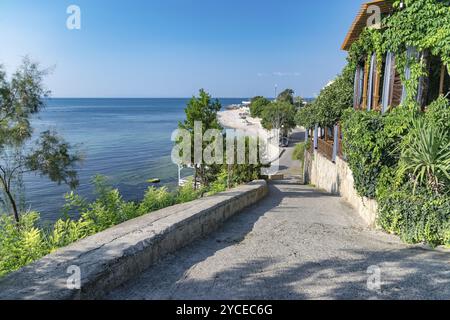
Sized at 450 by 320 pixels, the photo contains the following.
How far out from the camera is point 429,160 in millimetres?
5965

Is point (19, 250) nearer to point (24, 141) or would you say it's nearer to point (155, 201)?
point (155, 201)

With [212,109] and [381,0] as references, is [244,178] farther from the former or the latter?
[381,0]

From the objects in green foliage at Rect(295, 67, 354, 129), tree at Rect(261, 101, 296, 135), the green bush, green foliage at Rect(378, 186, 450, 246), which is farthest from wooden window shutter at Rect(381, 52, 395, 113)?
tree at Rect(261, 101, 296, 135)

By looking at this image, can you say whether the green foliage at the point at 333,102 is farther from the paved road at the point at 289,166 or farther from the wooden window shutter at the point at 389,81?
the paved road at the point at 289,166

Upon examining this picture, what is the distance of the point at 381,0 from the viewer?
9.04m

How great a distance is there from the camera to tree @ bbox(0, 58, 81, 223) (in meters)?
13.7

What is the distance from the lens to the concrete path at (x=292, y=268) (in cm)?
374

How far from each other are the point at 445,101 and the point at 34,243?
327 inches

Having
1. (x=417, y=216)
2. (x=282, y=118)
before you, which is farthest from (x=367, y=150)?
(x=282, y=118)

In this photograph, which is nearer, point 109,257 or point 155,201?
point 109,257

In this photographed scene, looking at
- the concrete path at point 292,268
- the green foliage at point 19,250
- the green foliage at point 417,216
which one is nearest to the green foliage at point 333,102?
the green foliage at point 417,216

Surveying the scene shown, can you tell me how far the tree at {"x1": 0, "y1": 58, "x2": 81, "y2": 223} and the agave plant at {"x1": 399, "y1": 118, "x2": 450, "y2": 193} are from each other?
13761 millimetres

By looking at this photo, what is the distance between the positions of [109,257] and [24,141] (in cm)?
1275

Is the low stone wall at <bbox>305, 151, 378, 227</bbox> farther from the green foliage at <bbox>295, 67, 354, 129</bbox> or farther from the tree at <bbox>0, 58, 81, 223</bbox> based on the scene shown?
the tree at <bbox>0, 58, 81, 223</bbox>
